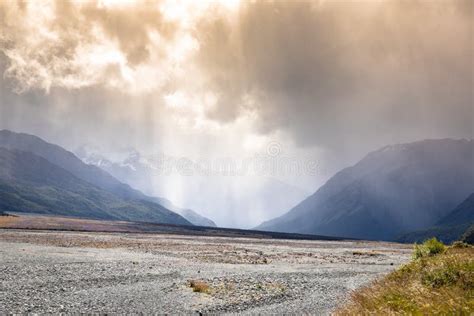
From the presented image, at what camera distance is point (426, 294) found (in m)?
13.9

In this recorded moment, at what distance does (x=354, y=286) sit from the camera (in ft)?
110

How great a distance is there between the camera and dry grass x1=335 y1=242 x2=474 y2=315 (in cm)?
1173

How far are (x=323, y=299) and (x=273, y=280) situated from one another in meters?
8.60

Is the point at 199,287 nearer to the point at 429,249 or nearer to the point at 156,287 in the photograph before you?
the point at 156,287

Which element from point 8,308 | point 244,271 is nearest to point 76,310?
point 8,308

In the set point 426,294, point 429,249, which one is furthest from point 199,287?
point 429,249

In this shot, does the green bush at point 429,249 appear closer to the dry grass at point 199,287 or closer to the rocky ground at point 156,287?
the rocky ground at point 156,287

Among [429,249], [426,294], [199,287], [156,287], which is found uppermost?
[429,249]

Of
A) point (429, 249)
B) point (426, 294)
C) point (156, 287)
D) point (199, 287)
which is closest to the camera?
point (426, 294)

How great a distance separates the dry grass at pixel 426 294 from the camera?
11.7m

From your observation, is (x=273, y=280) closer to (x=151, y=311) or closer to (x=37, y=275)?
(x=151, y=311)

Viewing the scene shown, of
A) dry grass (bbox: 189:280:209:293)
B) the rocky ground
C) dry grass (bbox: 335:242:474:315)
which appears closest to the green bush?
the rocky ground

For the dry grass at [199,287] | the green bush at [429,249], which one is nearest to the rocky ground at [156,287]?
the dry grass at [199,287]

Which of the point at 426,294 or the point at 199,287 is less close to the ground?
the point at 426,294
